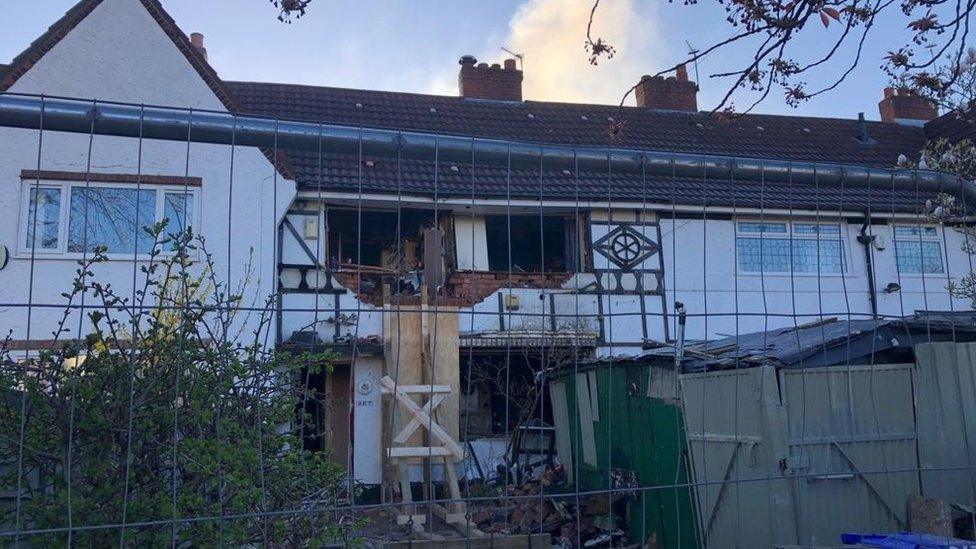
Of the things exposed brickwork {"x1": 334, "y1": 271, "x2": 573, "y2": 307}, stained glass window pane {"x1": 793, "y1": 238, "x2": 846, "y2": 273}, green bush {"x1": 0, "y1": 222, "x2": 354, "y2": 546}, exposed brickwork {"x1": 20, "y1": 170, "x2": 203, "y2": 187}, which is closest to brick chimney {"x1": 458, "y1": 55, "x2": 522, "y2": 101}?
exposed brickwork {"x1": 334, "y1": 271, "x2": 573, "y2": 307}

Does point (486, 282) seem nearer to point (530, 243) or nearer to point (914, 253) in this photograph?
point (530, 243)

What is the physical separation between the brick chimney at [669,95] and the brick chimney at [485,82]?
303cm

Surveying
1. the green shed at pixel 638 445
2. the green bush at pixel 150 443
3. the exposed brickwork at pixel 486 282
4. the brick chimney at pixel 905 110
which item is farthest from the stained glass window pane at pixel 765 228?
the green bush at pixel 150 443

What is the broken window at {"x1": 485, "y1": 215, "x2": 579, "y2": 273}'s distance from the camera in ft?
47.6

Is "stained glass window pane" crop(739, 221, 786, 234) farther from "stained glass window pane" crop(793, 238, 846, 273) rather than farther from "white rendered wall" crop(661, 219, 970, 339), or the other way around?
"stained glass window pane" crop(793, 238, 846, 273)

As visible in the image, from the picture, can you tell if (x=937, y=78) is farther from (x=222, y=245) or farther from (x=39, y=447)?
(x=222, y=245)

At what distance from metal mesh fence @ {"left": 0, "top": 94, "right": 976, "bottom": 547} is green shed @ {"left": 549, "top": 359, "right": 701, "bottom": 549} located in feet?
0.13

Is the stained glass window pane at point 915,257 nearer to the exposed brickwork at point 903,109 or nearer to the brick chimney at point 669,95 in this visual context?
the brick chimney at point 669,95

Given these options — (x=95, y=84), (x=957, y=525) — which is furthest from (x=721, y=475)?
(x=95, y=84)

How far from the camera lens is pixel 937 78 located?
4.95 meters

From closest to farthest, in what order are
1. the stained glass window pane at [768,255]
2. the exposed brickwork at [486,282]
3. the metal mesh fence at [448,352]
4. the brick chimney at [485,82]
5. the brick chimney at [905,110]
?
the metal mesh fence at [448,352] < the exposed brickwork at [486,282] < the stained glass window pane at [768,255] < the brick chimney at [485,82] < the brick chimney at [905,110]

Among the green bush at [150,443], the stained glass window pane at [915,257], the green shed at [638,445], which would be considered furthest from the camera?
the stained glass window pane at [915,257]

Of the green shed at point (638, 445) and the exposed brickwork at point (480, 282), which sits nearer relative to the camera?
the green shed at point (638, 445)

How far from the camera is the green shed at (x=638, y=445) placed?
28.2ft
